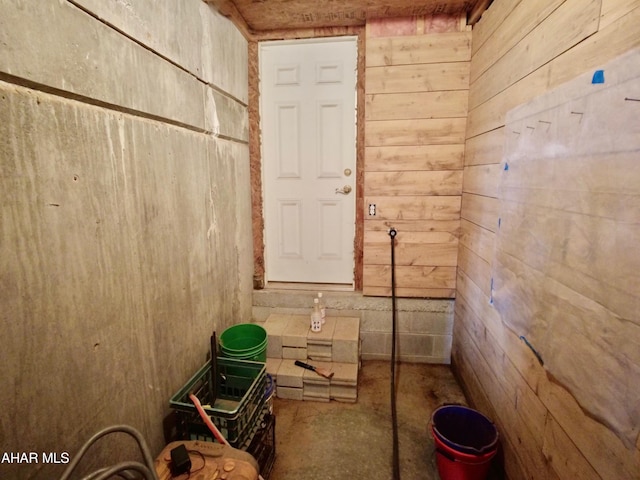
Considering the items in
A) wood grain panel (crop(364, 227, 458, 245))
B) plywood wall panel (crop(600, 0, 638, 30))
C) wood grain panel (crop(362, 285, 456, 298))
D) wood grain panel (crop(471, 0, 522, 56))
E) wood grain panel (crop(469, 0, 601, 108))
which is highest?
wood grain panel (crop(471, 0, 522, 56))

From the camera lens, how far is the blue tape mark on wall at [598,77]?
3.03ft

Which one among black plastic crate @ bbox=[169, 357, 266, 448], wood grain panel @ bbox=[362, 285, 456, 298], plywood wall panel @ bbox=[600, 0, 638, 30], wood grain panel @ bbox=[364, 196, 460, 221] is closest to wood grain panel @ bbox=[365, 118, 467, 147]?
wood grain panel @ bbox=[364, 196, 460, 221]

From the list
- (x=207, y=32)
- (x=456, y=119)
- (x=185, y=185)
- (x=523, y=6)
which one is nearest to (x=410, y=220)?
(x=456, y=119)

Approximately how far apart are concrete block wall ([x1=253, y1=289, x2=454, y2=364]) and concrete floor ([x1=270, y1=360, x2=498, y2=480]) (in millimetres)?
173

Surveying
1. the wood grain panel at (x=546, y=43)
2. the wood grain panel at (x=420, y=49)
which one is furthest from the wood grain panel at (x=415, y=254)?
the wood grain panel at (x=420, y=49)

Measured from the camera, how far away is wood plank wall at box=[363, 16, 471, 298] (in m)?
2.24

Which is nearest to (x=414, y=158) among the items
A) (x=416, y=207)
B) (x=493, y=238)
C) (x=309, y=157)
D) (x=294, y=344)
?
(x=416, y=207)

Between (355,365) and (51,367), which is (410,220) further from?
(51,367)

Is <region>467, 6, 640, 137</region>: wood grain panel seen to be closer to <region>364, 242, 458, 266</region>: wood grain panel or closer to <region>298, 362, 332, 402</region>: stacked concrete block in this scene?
<region>364, 242, 458, 266</region>: wood grain panel

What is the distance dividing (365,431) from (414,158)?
1.78 m

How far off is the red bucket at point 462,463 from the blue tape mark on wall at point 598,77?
4.61ft

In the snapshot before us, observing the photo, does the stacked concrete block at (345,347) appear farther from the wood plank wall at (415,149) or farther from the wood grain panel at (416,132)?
the wood grain panel at (416,132)

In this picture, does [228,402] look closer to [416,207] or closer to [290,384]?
[290,384]

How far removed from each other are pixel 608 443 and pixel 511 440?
688 millimetres
